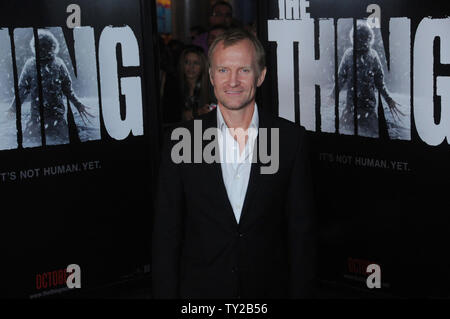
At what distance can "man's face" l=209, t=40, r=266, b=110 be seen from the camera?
8.23ft

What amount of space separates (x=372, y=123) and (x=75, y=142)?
1.90 m

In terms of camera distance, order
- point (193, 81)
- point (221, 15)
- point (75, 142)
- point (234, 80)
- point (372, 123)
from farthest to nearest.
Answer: point (221, 15)
point (193, 81)
point (75, 142)
point (372, 123)
point (234, 80)

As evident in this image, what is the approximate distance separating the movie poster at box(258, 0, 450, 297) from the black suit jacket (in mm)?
1775

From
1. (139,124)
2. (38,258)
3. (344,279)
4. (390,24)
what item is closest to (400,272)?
(344,279)

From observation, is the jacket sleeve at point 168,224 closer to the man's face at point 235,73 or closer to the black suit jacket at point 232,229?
the black suit jacket at point 232,229

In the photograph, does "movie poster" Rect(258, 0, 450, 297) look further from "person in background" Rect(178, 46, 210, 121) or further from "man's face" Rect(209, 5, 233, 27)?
"man's face" Rect(209, 5, 233, 27)

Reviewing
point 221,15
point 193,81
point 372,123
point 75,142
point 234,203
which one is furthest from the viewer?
point 221,15

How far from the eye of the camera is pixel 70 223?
15.8 feet

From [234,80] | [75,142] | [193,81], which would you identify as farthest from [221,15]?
[234,80]

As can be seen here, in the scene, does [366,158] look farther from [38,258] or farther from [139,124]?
[38,258]

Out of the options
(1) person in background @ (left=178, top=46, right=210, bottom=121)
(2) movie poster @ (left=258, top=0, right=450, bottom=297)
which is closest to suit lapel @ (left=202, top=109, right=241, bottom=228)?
(2) movie poster @ (left=258, top=0, right=450, bottom=297)

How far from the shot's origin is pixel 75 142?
4715 mm

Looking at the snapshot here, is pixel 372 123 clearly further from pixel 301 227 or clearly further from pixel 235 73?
pixel 235 73

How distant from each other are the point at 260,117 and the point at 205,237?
48 centimetres
